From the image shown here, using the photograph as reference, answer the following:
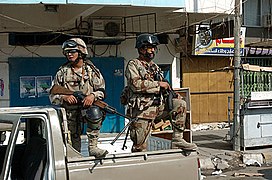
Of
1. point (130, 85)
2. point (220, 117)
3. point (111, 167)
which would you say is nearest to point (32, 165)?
point (111, 167)

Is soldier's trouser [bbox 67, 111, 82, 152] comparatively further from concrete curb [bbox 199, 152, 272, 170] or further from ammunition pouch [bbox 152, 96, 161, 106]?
concrete curb [bbox 199, 152, 272, 170]

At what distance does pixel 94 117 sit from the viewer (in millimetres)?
4277

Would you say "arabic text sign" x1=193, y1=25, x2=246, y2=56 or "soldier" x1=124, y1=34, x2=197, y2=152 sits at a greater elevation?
"arabic text sign" x1=193, y1=25, x2=246, y2=56

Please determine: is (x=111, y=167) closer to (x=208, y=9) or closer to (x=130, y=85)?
(x=130, y=85)

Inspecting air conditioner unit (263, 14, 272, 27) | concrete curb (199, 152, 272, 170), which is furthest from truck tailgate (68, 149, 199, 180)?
air conditioner unit (263, 14, 272, 27)

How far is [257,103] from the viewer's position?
10.2m

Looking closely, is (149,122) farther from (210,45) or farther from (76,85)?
(210,45)

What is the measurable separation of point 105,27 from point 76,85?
6.49 metres

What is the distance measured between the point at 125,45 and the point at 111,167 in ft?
28.3

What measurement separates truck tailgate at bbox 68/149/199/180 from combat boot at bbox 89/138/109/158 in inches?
2.0

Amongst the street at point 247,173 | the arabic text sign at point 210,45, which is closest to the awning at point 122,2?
the arabic text sign at point 210,45

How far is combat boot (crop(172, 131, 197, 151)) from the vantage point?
4125 mm

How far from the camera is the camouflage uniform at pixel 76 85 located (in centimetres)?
480

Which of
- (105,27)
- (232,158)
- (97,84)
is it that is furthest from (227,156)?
(97,84)
